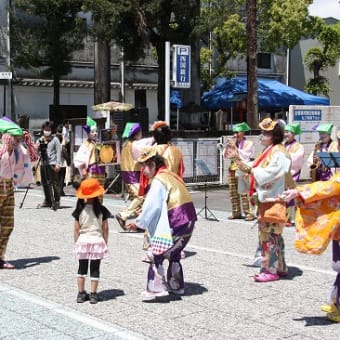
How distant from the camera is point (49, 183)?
1418cm

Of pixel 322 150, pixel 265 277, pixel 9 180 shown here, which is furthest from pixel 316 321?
pixel 322 150

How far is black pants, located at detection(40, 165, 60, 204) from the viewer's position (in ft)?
46.2

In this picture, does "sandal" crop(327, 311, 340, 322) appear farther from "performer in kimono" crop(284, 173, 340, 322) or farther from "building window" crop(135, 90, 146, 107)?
"building window" crop(135, 90, 146, 107)

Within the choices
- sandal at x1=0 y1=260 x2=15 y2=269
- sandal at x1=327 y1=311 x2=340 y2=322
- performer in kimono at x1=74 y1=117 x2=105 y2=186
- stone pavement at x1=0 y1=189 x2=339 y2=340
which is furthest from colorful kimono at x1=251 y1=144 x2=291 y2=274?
performer in kimono at x1=74 y1=117 x2=105 y2=186

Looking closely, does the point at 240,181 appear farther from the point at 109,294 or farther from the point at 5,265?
the point at 109,294

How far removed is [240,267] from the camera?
823 cm

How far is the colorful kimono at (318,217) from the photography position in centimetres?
561

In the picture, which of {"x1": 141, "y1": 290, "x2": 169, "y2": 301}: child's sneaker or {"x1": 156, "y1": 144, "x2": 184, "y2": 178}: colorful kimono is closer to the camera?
{"x1": 141, "y1": 290, "x2": 169, "y2": 301}: child's sneaker

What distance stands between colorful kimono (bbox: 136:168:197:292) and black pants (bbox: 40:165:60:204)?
25.8ft

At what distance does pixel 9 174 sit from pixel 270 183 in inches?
123

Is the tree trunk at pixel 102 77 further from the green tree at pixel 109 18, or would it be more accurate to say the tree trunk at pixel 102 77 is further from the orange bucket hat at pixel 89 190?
the orange bucket hat at pixel 89 190

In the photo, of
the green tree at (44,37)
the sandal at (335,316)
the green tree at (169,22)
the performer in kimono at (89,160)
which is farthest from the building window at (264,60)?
the sandal at (335,316)

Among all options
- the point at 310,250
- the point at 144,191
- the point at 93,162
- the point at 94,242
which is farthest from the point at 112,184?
the point at 310,250

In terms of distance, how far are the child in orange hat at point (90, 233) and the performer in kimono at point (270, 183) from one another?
1859 mm
